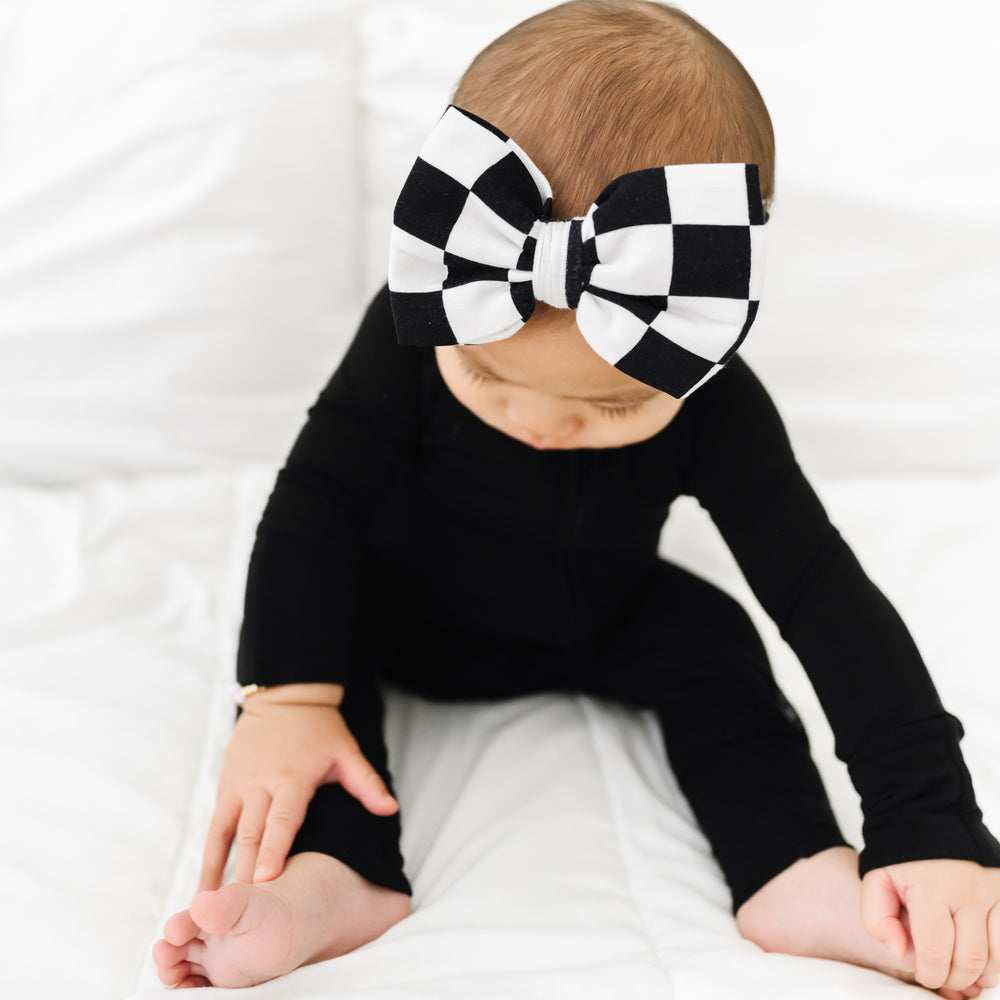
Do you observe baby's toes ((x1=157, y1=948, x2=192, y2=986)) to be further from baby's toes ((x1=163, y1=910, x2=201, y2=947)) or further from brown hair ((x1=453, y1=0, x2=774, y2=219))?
brown hair ((x1=453, y1=0, x2=774, y2=219))

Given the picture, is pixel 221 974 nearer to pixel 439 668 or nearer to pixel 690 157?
pixel 439 668

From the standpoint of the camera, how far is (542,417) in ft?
2.39

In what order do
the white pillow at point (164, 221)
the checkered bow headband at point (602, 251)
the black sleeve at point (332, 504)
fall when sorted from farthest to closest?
the white pillow at point (164, 221), the black sleeve at point (332, 504), the checkered bow headband at point (602, 251)

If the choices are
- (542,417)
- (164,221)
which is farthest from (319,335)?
(542,417)

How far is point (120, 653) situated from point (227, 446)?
0.34 metres

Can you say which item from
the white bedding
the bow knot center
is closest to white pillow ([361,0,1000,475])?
the white bedding

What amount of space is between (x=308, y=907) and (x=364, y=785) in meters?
0.12

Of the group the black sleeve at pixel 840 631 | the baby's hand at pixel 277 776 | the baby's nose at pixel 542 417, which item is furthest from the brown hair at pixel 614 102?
the baby's hand at pixel 277 776

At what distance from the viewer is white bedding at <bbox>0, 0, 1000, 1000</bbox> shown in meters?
0.89

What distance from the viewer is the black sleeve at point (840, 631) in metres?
0.71

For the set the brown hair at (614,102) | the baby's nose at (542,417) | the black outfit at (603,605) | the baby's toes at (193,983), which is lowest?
the baby's toes at (193,983)

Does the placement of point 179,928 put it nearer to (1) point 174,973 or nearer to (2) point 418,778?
(1) point 174,973

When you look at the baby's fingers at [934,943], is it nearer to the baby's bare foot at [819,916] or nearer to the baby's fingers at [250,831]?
the baby's bare foot at [819,916]

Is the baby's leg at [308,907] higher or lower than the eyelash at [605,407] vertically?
lower
